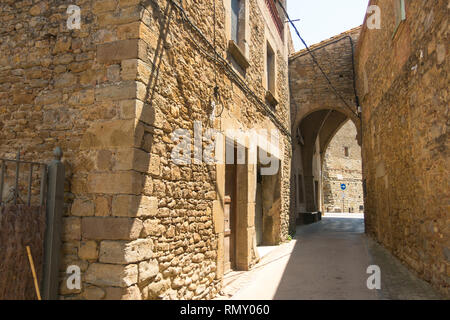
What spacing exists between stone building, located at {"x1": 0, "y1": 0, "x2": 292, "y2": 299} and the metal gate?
119 millimetres

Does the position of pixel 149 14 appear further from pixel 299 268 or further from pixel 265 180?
pixel 265 180

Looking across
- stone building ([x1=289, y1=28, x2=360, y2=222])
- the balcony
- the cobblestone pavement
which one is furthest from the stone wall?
stone building ([x1=289, y1=28, x2=360, y2=222])

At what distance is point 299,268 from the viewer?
5609mm

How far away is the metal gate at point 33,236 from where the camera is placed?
2631mm

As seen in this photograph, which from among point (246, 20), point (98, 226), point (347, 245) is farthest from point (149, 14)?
point (347, 245)

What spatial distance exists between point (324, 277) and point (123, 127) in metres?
3.89

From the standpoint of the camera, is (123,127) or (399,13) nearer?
(123,127)

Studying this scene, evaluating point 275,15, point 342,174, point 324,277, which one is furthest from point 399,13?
point 342,174

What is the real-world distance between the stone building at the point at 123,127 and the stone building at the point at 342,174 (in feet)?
65.6

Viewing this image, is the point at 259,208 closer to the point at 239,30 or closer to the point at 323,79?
→ the point at 239,30

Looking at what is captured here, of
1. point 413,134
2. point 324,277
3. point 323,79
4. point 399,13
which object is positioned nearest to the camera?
point 413,134

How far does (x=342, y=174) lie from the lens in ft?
78.6

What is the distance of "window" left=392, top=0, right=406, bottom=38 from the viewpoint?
4954mm

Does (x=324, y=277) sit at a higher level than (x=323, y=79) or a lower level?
lower
